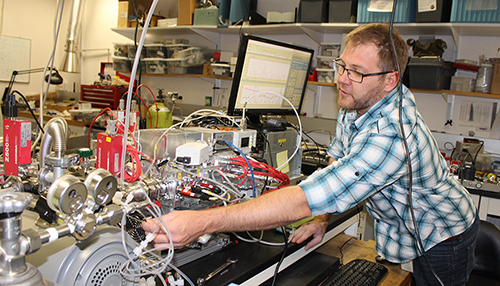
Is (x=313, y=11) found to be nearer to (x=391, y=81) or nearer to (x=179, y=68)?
(x=179, y=68)

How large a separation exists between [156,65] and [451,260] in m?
3.71

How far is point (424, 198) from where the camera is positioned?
118 cm

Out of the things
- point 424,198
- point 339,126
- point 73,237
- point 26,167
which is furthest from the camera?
point 339,126

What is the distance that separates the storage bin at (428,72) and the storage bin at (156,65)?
8.71ft

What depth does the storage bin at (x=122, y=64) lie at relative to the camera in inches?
172

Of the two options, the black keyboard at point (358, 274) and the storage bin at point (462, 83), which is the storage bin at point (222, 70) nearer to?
the storage bin at point (462, 83)

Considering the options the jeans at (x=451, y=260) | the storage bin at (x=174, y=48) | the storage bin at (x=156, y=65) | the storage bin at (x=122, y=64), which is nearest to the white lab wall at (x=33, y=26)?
the storage bin at (x=122, y=64)

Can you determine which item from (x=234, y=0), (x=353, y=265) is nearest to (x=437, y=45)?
(x=234, y=0)

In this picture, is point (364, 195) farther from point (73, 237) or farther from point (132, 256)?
point (73, 237)

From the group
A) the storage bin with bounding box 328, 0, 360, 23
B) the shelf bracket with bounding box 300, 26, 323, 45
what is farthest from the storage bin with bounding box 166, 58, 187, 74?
the storage bin with bounding box 328, 0, 360, 23

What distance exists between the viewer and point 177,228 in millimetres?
801

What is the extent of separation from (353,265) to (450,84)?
220cm

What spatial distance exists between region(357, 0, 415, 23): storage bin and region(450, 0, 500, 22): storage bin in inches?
11.6

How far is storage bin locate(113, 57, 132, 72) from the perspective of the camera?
4.36 m
